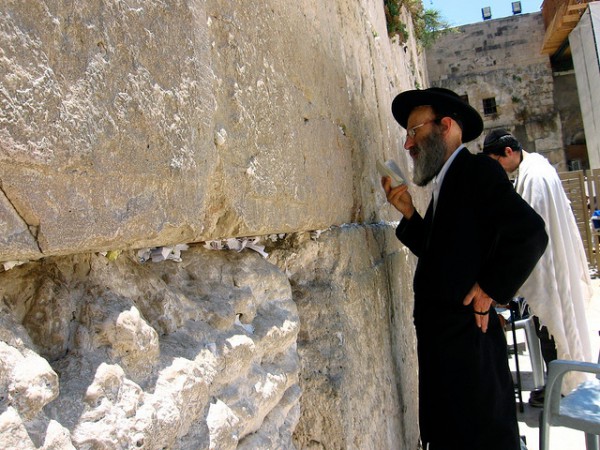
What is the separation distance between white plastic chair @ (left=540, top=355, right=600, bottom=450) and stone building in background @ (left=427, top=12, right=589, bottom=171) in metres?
18.7

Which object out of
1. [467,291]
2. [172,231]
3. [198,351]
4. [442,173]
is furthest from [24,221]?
[442,173]

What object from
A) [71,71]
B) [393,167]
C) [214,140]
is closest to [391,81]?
[393,167]

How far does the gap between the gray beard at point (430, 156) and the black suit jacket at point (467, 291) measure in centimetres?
14

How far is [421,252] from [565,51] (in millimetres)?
20313

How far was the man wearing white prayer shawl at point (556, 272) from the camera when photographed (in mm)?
2984

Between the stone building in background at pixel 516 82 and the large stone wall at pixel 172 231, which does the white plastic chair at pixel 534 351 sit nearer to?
the large stone wall at pixel 172 231

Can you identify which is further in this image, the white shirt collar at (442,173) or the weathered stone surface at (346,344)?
the white shirt collar at (442,173)

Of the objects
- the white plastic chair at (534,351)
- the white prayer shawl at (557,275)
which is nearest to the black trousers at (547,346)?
the white plastic chair at (534,351)

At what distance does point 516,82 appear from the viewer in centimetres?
1998

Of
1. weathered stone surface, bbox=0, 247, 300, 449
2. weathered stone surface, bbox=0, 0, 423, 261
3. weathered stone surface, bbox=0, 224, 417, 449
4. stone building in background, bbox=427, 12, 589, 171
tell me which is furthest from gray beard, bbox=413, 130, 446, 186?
stone building in background, bbox=427, 12, 589, 171

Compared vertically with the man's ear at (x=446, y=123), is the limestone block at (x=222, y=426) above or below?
below

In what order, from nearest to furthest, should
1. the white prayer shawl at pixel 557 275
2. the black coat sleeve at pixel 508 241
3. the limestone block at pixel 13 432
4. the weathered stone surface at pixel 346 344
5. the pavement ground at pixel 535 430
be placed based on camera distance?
the limestone block at pixel 13 432 → the weathered stone surface at pixel 346 344 → the black coat sleeve at pixel 508 241 → the white prayer shawl at pixel 557 275 → the pavement ground at pixel 535 430

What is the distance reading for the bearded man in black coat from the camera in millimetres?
2076

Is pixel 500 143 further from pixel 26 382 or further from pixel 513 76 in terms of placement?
pixel 513 76
